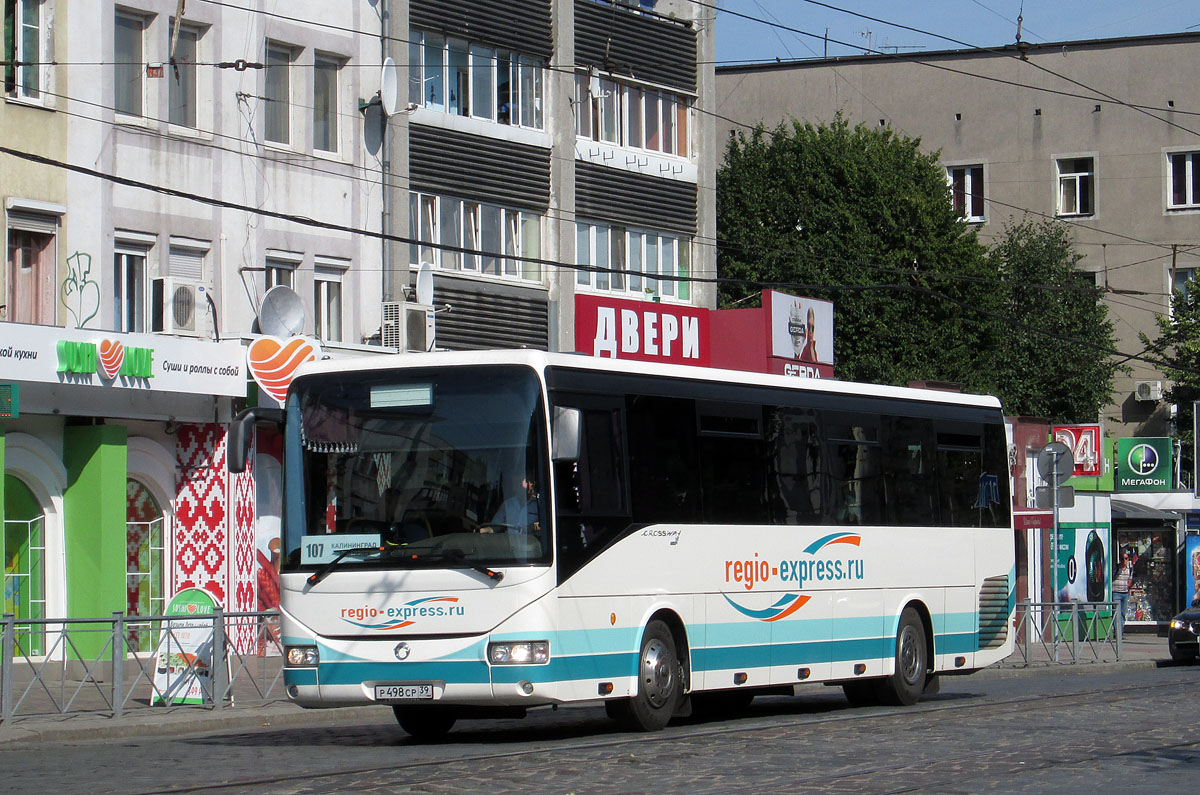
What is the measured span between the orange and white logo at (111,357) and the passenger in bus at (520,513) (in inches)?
483

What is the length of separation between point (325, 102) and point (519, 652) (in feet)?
63.0

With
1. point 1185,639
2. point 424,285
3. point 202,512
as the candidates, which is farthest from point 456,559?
point 1185,639

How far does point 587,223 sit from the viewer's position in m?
37.7

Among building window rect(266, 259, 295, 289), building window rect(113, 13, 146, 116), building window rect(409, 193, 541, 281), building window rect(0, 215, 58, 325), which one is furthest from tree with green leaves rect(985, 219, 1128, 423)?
building window rect(0, 215, 58, 325)

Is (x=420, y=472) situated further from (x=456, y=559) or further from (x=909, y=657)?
(x=909, y=657)

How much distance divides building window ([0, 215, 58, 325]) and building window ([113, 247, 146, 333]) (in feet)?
3.79

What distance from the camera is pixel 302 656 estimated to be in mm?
14836

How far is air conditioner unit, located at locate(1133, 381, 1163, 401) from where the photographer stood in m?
60.2

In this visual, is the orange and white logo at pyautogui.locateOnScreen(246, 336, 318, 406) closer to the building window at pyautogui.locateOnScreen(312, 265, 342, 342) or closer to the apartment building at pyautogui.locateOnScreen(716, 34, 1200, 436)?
the building window at pyautogui.locateOnScreen(312, 265, 342, 342)

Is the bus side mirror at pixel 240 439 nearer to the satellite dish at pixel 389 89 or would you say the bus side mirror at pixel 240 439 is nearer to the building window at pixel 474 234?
the satellite dish at pixel 389 89

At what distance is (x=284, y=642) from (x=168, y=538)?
13.9 m

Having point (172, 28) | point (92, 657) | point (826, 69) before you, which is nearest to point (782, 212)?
point (826, 69)

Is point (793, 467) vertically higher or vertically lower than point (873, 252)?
lower

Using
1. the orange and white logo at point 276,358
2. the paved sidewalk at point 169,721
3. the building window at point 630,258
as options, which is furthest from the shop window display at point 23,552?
the building window at point 630,258
